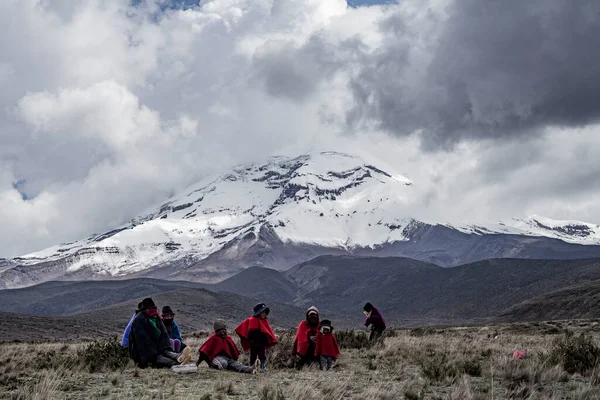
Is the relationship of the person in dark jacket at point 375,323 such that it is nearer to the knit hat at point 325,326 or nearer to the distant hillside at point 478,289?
the knit hat at point 325,326

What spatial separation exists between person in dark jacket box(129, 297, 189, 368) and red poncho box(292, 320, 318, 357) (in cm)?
295

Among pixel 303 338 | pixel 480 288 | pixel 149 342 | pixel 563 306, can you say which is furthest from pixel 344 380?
pixel 480 288

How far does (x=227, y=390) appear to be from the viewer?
33.9ft

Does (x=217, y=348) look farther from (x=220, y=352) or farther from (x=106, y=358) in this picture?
(x=106, y=358)

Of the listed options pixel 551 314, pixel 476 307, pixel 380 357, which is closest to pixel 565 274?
pixel 476 307

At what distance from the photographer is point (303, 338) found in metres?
15.3

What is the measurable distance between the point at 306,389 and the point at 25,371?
709cm

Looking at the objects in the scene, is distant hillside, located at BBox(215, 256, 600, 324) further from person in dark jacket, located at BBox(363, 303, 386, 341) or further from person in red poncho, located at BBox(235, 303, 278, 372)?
person in red poncho, located at BBox(235, 303, 278, 372)

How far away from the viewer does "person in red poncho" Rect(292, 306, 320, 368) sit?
15.2 meters

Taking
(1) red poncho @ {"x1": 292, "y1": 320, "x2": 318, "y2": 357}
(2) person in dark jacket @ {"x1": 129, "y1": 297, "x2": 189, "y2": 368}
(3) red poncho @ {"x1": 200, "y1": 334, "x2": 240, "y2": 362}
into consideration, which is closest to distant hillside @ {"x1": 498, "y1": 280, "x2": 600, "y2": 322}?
(1) red poncho @ {"x1": 292, "y1": 320, "x2": 318, "y2": 357}

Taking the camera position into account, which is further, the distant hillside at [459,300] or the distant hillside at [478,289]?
the distant hillside at [478,289]

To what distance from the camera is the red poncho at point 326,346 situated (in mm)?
14834

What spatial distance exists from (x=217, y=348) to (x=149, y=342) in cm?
152

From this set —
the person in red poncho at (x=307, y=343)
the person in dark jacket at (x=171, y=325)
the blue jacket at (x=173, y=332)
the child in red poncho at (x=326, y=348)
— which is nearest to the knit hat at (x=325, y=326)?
the child in red poncho at (x=326, y=348)
